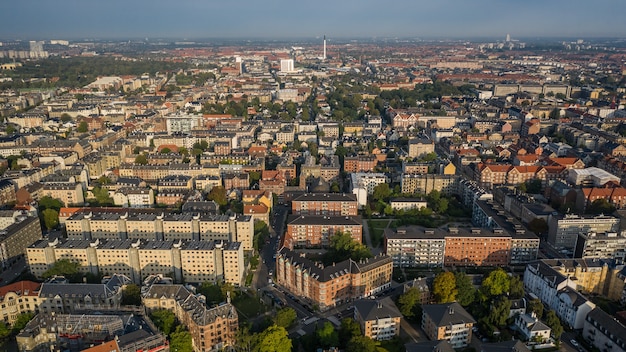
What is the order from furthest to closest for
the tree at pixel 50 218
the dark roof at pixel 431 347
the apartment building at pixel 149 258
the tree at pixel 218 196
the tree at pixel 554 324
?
the tree at pixel 218 196 < the tree at pixel 50 218 < the apartment building at pixel 149 258 < the tree at pixel 554 324 < the dark roof at pixel 431 347

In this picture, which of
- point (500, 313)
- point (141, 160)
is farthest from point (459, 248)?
point (141, 160)

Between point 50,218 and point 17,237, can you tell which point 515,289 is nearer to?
point 17,237

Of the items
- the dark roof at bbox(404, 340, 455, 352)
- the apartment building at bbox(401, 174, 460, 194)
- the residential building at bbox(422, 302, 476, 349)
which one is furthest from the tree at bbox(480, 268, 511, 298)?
the apartment building at bbox(401, 174, 460, 194)

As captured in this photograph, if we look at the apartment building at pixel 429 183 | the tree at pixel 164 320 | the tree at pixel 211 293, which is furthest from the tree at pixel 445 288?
the apartment building at pixel 429 183

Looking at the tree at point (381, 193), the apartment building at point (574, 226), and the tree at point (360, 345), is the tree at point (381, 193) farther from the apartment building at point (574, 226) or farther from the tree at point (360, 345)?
the tree at point (360, 345)

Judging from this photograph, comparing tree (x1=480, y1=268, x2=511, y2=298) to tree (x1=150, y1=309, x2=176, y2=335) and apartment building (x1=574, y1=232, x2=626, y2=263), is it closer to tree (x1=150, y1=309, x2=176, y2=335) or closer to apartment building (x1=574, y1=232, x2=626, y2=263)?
apartment building (x1=574, y1=232, x2=626, y2=263)

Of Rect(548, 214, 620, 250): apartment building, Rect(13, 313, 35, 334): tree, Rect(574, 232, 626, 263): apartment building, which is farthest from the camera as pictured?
Rect(548, 214, 620, 250): apartment building
